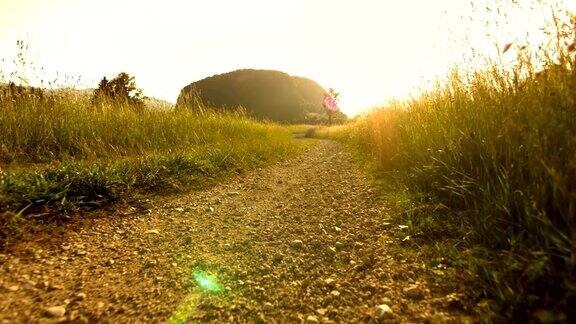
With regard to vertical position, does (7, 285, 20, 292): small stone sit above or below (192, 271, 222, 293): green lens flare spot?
above

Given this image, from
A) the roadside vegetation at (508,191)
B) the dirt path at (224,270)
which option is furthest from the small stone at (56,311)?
the roadside vegetation at (508,191)

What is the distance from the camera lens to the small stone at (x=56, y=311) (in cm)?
248

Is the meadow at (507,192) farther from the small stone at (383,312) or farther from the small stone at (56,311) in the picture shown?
the small stone at (56,311)

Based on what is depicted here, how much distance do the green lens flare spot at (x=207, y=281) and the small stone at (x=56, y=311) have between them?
37.4 inches

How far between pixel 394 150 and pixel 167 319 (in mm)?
6351

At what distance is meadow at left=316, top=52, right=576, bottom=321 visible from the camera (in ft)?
7.36

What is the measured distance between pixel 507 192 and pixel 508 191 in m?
Answer: 0.10

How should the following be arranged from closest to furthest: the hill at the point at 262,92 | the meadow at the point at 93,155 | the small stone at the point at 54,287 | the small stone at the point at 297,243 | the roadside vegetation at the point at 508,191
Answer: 1. the roadside vegetation at the point at 508,191
2. the small stone at the point at 54,287
3. the small stone at the point at 297,243
4. the meadow at the point at 93,155
5. the hill at the point at 262,92

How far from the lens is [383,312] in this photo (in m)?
2.50

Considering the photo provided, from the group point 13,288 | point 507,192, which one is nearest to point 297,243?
point 507,192

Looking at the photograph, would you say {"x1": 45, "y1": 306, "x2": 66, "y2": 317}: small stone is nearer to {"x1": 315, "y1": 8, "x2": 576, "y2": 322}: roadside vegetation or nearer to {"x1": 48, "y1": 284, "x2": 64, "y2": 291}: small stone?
{"x1": 48, "y1": 284, "x2": 64, "y2": 291}: small stone

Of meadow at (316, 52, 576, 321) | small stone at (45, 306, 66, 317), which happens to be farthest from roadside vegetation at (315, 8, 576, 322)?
small stone at (45, 306, 66, 317)

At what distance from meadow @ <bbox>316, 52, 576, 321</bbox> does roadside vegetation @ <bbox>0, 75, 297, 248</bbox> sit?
3.81 metres

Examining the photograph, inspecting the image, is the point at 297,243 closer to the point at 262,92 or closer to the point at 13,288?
the point at 13,288
